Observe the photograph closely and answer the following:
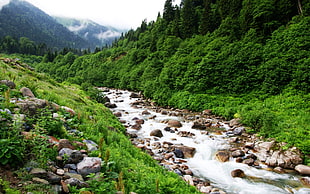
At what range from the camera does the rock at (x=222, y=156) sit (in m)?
11.3

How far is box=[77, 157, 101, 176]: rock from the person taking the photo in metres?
4.01

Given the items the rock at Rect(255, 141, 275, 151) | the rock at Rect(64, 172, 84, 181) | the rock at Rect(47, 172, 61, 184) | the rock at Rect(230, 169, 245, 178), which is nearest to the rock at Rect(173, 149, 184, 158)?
the rock at Rect(230, 169, 245, 178)

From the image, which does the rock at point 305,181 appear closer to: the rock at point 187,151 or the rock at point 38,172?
the rock at point 187,151

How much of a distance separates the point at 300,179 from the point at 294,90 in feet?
43.8

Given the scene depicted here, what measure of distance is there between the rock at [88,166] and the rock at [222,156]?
952 cm

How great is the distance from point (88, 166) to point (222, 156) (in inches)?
391

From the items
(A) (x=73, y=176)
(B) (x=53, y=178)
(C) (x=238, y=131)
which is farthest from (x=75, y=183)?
(C) (x=238, y=131)

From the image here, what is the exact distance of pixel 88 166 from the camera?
13.4 ft

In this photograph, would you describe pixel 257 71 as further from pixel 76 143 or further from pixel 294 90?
pixel 76 143

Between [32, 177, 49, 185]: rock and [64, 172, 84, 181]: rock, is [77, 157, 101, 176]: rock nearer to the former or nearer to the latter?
[64, 172, 84, 181]: rock

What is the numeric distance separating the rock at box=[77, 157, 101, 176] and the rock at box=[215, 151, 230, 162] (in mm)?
9522

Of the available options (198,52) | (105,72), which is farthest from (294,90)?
(105,72)

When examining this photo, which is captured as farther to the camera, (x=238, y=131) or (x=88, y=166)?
(x=238, y=131)

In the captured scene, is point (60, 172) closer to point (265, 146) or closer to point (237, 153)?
point (237, 153)
